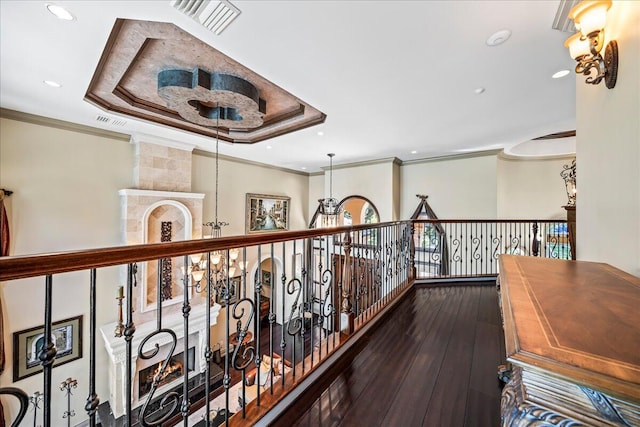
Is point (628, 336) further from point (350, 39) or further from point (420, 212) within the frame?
point (420, 212)

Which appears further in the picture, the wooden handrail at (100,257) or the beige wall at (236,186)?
the beige wall at (236,186)

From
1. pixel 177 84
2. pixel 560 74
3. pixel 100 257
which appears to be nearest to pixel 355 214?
pixel 560 74

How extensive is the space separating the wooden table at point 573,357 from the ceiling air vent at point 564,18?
1872 mm

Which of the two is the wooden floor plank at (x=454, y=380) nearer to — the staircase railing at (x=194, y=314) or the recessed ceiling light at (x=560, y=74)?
the staircase railing at (x=194, y=314)

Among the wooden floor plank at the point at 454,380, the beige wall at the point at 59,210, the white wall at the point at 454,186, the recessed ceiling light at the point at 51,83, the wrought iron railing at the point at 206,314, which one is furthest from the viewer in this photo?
the white wall at the point at 454,186

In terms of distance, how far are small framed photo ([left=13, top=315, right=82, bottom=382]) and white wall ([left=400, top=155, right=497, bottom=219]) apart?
6.92 metres

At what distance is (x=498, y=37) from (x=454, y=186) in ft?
13.9

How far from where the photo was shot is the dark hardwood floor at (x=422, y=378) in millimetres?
1294

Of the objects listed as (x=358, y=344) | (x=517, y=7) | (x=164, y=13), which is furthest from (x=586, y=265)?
(x=164, y=13)

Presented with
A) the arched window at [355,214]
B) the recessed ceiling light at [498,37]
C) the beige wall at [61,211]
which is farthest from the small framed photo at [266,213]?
the recessed ceiling light at [498,37]

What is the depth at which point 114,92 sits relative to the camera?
2.97 metres

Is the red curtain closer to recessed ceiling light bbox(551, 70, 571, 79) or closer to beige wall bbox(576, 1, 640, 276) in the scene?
beige wall bbox(576, 1, 640, 276)

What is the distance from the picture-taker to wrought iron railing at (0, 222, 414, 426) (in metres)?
0.77

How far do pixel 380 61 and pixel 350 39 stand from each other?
421 millimetres
